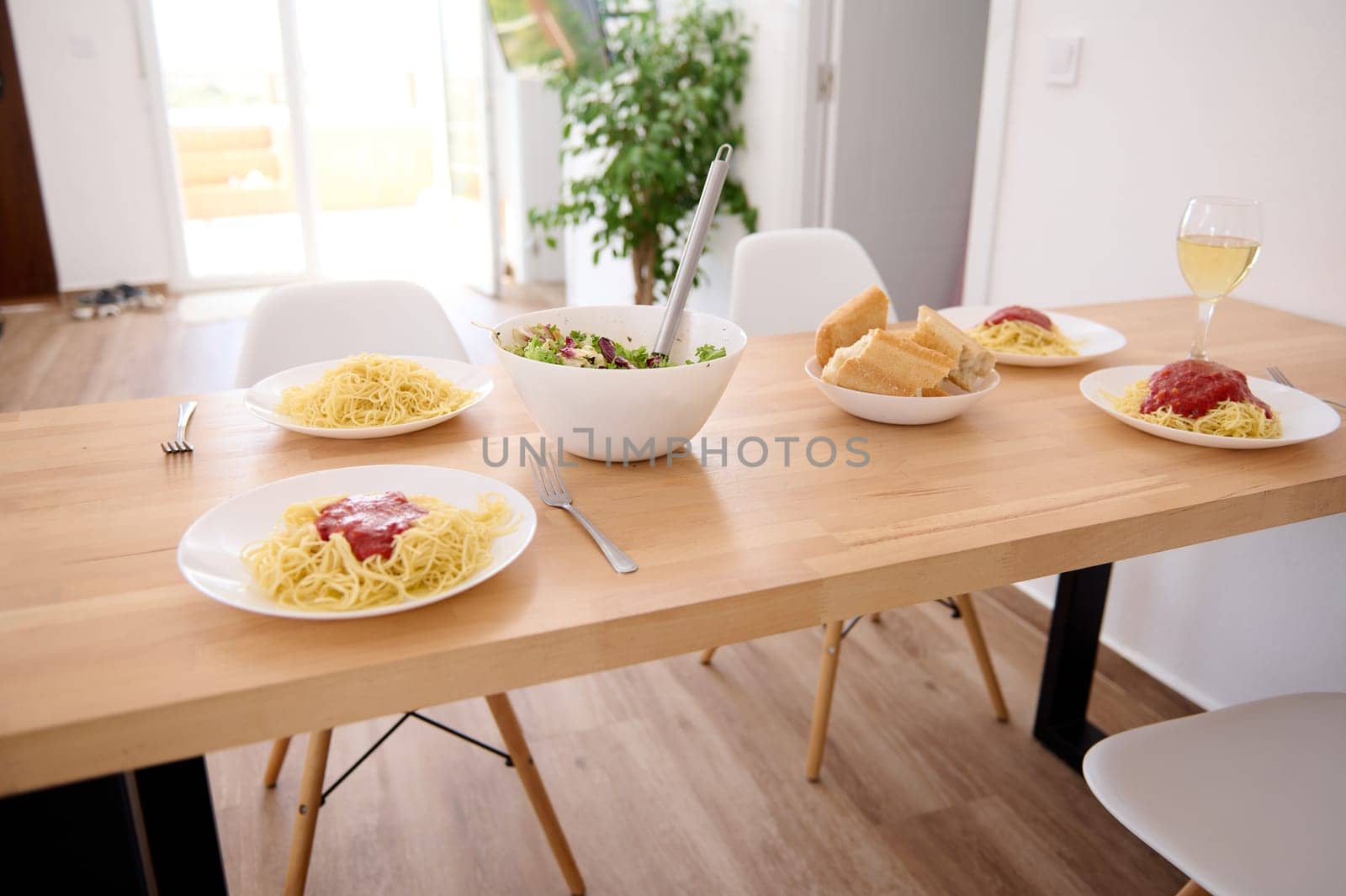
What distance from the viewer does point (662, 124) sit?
3465 mm

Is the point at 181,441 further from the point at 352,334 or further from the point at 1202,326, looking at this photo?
the point at 1202,326

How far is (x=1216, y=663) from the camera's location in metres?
2.07

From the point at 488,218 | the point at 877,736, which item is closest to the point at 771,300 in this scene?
the point at 877,736

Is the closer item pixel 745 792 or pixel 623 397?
pixel 623 397

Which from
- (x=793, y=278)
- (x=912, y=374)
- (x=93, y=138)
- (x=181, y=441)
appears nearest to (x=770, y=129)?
(x=793, y=278)

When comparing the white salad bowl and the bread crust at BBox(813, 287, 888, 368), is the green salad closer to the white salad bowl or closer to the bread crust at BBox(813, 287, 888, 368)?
the white salad bowl

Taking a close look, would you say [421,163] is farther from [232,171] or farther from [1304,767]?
[1304,767]

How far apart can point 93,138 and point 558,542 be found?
224 inches

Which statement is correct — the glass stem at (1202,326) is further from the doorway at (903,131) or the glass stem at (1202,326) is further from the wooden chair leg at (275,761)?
the doorway at (903,131)

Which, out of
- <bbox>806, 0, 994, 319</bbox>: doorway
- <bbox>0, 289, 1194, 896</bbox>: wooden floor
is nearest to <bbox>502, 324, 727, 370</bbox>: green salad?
<bbox>0, 289, 1194, 896</bbox>: wooden floor

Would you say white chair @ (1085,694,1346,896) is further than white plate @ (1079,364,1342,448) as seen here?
No

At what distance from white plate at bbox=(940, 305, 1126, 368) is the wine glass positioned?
19cm

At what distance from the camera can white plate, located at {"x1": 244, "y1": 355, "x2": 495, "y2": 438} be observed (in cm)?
120

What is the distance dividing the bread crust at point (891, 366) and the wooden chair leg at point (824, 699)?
0.63 meters
